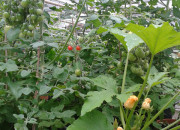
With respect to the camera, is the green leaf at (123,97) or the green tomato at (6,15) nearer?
the green leaf at (123,97)

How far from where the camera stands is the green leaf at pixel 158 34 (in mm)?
657

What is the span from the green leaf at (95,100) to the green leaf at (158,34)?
25 centimetres

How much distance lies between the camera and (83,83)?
43.1 inches

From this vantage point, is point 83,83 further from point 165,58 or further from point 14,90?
point 165,58

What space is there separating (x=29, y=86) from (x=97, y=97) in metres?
0.29

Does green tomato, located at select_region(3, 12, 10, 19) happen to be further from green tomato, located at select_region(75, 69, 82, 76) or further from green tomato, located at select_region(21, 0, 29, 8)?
green tomato, located at select_region(75, 69, 82, 76)

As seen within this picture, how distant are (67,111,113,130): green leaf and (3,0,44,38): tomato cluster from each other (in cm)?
43

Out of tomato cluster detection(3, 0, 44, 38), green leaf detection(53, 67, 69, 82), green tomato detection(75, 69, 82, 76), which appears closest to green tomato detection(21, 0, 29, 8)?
tomato cluster detection(3, 0, 44, 38)

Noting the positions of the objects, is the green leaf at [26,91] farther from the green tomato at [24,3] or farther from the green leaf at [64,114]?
the green tomato at [24,3]

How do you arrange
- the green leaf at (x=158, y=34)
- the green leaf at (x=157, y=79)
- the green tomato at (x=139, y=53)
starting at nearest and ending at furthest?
the green leaf at (x=158, y=34) → the green leaf at (x=157, y=79) → the green tomato at (x=139, y=53)

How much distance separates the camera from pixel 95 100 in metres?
0.74

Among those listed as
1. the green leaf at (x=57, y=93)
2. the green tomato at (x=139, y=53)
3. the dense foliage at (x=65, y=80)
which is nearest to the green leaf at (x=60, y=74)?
the dense foliage at (x=65, y=80)

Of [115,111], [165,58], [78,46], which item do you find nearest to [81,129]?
[115,111]

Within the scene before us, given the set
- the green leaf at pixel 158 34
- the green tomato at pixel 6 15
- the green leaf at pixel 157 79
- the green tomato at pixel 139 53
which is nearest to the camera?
the green leaf at pixel 158 34
